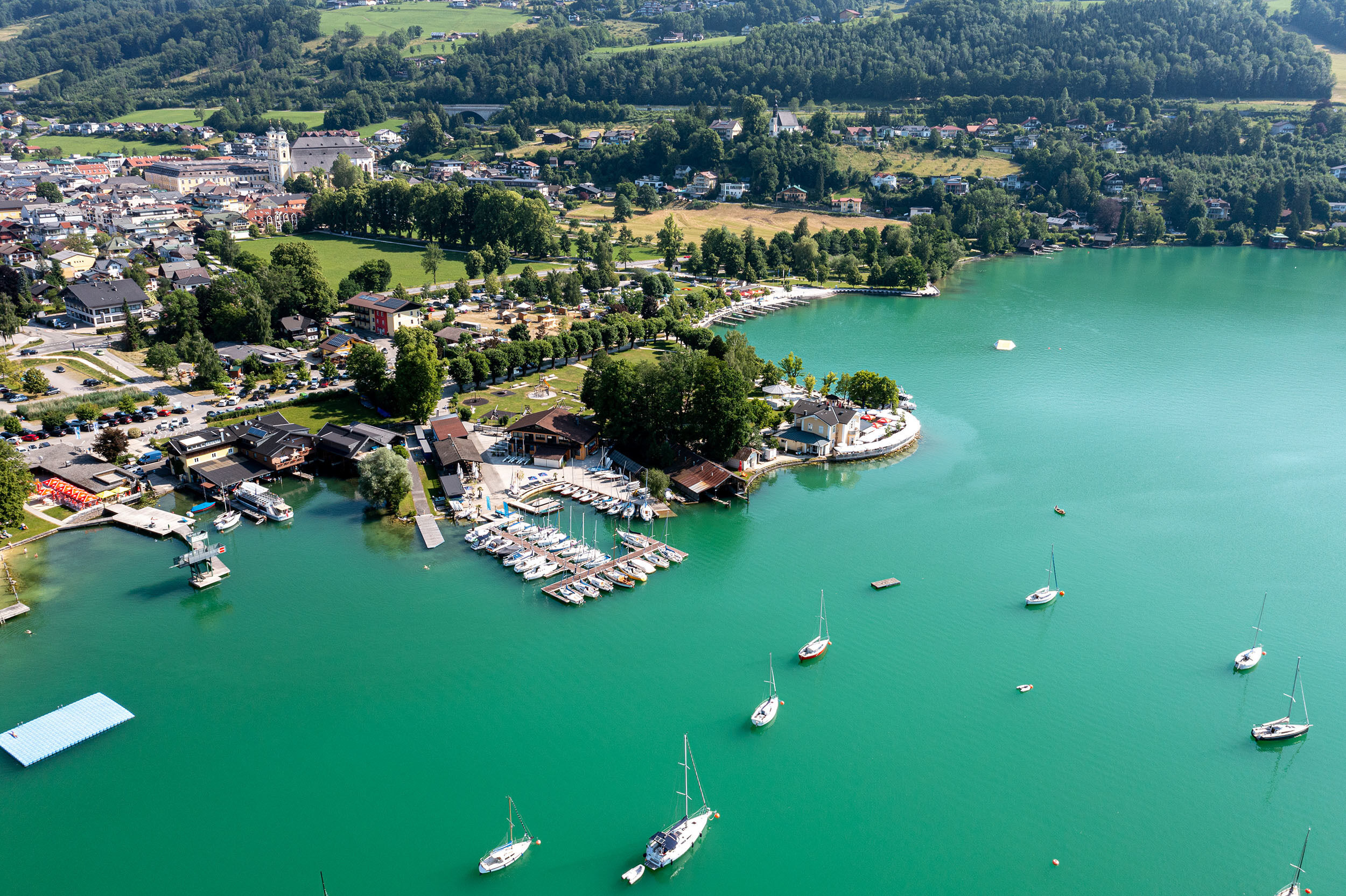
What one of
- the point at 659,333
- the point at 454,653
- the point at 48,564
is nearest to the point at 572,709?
the point at 454,653

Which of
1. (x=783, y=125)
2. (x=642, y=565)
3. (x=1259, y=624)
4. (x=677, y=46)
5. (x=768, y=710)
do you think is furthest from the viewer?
(x=677, y=46)

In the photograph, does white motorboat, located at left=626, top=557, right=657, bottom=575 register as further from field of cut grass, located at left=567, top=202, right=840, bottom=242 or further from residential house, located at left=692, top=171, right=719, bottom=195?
residential house, located at left=692, top=171, right=719, bottom=195

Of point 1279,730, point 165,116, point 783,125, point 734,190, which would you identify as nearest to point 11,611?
point 1279,730

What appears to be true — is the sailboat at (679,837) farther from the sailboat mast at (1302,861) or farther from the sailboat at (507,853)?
the sailboat mast at (1302,861)

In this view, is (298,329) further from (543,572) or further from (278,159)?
(278,159)

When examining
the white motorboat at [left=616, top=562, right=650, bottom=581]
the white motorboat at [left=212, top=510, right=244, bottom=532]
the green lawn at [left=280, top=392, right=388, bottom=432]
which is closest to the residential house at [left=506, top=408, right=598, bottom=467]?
the green lawn at [left=280, top=392, right=388, bottom=432]

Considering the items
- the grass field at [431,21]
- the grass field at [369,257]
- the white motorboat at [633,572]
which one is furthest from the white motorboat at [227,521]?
the grass field at [431,21]

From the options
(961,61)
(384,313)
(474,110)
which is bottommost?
(384,313)
